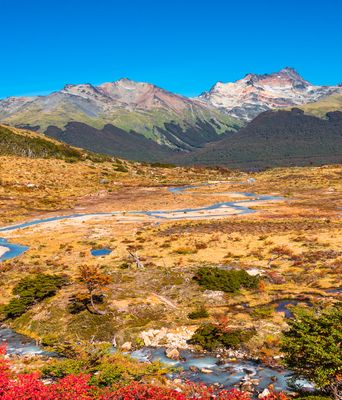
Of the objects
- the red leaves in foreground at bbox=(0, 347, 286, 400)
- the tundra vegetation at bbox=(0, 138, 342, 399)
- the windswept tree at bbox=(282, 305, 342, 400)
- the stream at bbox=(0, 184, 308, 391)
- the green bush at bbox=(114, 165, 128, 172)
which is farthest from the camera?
the green bush at bbox=(114, 165, 128, 172)

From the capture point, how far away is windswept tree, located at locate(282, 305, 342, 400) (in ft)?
53.3

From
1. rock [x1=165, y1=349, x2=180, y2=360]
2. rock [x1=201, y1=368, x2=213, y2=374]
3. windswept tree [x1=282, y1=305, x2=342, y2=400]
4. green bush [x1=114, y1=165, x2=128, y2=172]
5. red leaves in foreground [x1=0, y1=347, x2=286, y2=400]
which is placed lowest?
rock [x1=165, y1=349, x2=180, y2=360]

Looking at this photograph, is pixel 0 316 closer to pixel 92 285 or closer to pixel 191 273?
pixel 92 285

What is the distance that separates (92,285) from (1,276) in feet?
58.6

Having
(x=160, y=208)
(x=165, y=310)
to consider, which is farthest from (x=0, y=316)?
(x=160, y=208)

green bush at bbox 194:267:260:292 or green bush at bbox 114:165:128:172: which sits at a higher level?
green bush at bbox 114:165:128:172

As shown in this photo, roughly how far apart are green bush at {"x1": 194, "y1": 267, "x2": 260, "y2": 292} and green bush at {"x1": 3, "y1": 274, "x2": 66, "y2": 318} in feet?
40.6

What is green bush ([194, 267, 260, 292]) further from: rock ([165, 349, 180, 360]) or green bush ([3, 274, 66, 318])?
green bush ([3, 274, 66, 318])

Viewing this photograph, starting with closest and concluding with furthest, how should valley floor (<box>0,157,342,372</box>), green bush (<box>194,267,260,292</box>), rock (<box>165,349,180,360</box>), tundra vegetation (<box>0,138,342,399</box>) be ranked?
rock (<box>165,349,180,360</box>)
tundra vegetation (<box>0,138,342,399</box>)
valley floor (<box>0,157,342,372</box>)
green bush (<box>194,267,260,292</box>)

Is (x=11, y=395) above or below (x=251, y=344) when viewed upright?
above

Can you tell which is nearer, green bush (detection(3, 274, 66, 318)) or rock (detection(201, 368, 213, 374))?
rock (detection(201, 368, 213, 374))

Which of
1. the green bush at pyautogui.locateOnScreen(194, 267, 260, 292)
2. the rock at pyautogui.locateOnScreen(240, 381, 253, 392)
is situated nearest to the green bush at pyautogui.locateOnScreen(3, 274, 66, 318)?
the green bush at pyautogui.locateOnScreen(194, 267, 260, 292)

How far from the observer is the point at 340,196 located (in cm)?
11419

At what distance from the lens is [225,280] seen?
1359 inches
